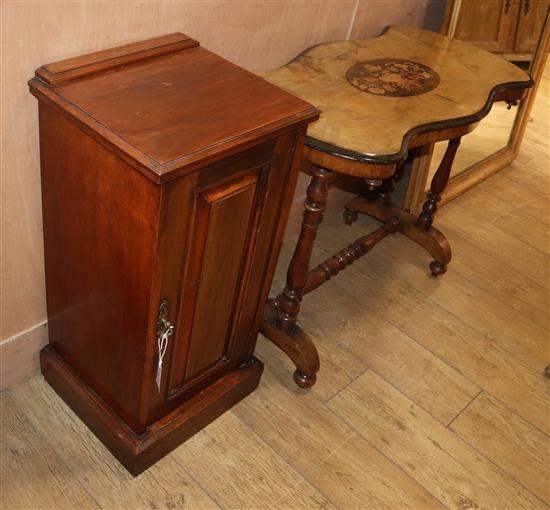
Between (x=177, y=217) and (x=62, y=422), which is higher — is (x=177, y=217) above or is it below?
above

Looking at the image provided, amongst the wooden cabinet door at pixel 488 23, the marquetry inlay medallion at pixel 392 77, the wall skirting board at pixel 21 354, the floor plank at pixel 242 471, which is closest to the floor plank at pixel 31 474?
the wall skirting board at pixel 21 354

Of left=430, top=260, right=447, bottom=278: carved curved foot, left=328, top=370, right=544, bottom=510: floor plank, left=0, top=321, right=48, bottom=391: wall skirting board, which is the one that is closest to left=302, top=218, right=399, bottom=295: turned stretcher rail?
left=430, top=260, right=447, bottom=278: carved curved foot

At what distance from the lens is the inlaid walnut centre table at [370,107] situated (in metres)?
1.75

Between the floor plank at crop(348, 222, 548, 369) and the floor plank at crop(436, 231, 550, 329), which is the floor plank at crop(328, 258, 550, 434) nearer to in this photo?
the floor plank at crop(348, 222, 548, 369)

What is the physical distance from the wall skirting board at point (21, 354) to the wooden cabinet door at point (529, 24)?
7.19ft

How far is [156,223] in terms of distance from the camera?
1381 millimetres

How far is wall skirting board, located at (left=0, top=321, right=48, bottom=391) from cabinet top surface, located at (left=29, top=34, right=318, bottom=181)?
774 mm

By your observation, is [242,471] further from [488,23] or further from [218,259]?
[488,23]

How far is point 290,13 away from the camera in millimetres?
2125

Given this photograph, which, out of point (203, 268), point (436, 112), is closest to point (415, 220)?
point (436, 112)

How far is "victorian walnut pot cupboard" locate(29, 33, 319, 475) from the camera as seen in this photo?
140cm

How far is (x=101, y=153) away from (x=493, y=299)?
176 centimetres

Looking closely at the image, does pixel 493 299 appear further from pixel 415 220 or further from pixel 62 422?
pixel 62 422

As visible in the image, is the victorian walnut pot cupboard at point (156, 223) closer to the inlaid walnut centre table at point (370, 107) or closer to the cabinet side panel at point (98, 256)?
the cabinet side panel at point (98, 256)
